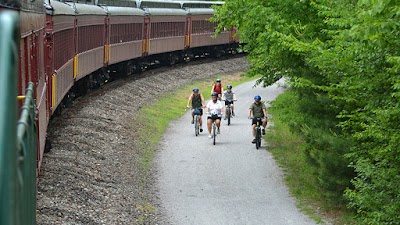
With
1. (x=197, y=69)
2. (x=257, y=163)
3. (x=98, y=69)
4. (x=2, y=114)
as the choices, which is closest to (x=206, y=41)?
(x=197, y=69)

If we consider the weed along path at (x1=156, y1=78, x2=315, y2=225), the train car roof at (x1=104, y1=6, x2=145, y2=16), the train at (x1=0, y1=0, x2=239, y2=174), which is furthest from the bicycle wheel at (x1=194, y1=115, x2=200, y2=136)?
the train car roof at (x1=104, y1=6, x2=145, y2=16)

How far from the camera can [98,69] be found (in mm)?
31516

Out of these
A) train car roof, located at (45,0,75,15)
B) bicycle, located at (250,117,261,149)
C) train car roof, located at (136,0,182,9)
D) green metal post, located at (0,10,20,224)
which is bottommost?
bicycle, located at (250,117,261,149)

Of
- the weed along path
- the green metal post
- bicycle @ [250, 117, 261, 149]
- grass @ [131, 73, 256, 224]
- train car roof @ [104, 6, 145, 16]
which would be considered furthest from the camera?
train car roof @ [104, 6, 145, 16]

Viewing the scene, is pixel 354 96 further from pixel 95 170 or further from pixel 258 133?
pixel 258 133

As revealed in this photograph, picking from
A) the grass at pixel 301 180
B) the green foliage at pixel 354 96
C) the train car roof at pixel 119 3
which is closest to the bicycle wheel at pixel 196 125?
the grass at pixel 301 180

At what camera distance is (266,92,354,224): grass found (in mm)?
14425

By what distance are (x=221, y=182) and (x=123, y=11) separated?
1843 cm

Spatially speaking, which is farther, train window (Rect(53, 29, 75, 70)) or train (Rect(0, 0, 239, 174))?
train window (Rect(53, 29, 75, 70))

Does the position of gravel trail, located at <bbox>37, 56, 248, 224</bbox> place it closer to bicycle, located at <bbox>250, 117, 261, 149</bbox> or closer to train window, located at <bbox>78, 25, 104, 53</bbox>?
train window, located at <bbox>78, 25, 104, 53</bbox>

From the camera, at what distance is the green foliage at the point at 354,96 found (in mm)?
9258

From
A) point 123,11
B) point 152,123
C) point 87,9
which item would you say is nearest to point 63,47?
point 152,123

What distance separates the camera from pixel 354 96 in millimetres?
11664

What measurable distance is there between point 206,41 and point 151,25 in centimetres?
1058
